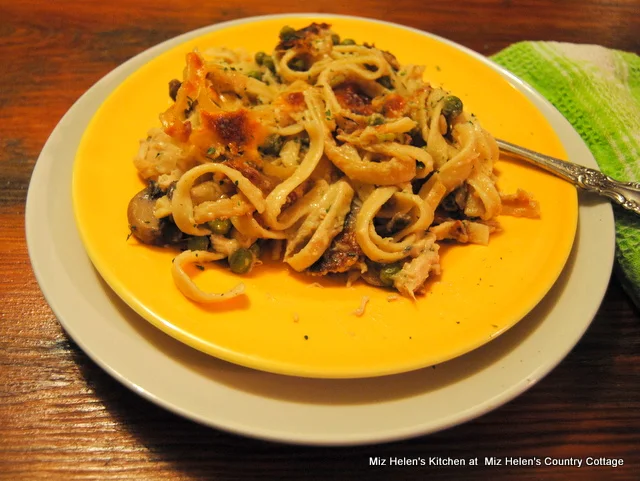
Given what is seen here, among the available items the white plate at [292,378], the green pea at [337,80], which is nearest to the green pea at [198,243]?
the white plate at [292,378]

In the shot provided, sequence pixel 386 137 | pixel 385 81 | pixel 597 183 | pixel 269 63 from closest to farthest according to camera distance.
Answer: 1. pixel 386 137
2. pixel 597 183
3. pixel 385 81
4. pixel 269 63

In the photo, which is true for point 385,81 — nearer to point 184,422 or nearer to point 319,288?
point 319,288

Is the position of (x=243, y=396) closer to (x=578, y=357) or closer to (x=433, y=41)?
(x=578, y=357)

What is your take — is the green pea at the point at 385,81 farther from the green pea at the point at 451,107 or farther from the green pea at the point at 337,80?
the green pea at the point at 451,107

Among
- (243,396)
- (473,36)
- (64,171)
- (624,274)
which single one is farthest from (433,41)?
(243,396)

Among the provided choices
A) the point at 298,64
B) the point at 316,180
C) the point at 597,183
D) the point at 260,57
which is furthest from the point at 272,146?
the point at 597,183

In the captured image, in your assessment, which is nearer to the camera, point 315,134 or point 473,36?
point 315,134

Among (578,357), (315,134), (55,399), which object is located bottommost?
(55,399)
